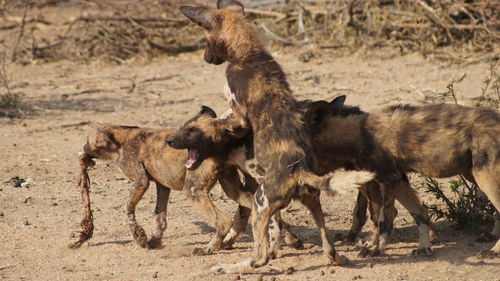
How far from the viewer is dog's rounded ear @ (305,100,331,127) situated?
672cm

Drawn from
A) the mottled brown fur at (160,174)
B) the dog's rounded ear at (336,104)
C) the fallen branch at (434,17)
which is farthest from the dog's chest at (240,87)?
the fallen branch at (434,17)

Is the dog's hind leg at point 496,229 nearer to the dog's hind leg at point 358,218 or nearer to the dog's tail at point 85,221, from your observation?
the dog's hind leg at point 358,218

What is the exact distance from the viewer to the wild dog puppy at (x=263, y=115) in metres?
6.41

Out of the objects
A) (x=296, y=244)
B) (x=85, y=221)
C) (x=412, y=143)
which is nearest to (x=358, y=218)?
(x=296, y=244)

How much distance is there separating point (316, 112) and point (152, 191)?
9.75 feet

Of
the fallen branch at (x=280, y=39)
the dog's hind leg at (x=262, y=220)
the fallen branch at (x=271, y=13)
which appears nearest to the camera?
the dog's hind leg at (x=262, y=220)

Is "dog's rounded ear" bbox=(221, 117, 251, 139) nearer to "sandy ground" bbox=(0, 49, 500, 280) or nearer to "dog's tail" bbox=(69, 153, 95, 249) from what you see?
"sandy ground" bbox=(0, 49, 500, 280)

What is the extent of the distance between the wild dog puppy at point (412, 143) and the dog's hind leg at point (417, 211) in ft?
0.11

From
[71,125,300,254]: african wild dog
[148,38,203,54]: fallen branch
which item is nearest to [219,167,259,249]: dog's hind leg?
[71,125,300,254]: african wild dog

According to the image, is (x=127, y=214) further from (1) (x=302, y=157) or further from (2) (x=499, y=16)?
(2) (x=499, y=16)

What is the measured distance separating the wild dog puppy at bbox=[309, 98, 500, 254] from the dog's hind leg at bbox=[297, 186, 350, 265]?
1.37 feet

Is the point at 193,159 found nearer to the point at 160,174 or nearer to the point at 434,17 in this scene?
the point at 160,174

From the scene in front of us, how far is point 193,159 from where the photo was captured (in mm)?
7141

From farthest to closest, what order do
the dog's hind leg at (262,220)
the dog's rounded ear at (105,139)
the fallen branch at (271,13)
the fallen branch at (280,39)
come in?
1. the fallen branch at (271,13)
2. the fallen branch at (280,39)
3. the dog's rounded ear at (105,139)
4. the dog's hind leg at (262,220)
